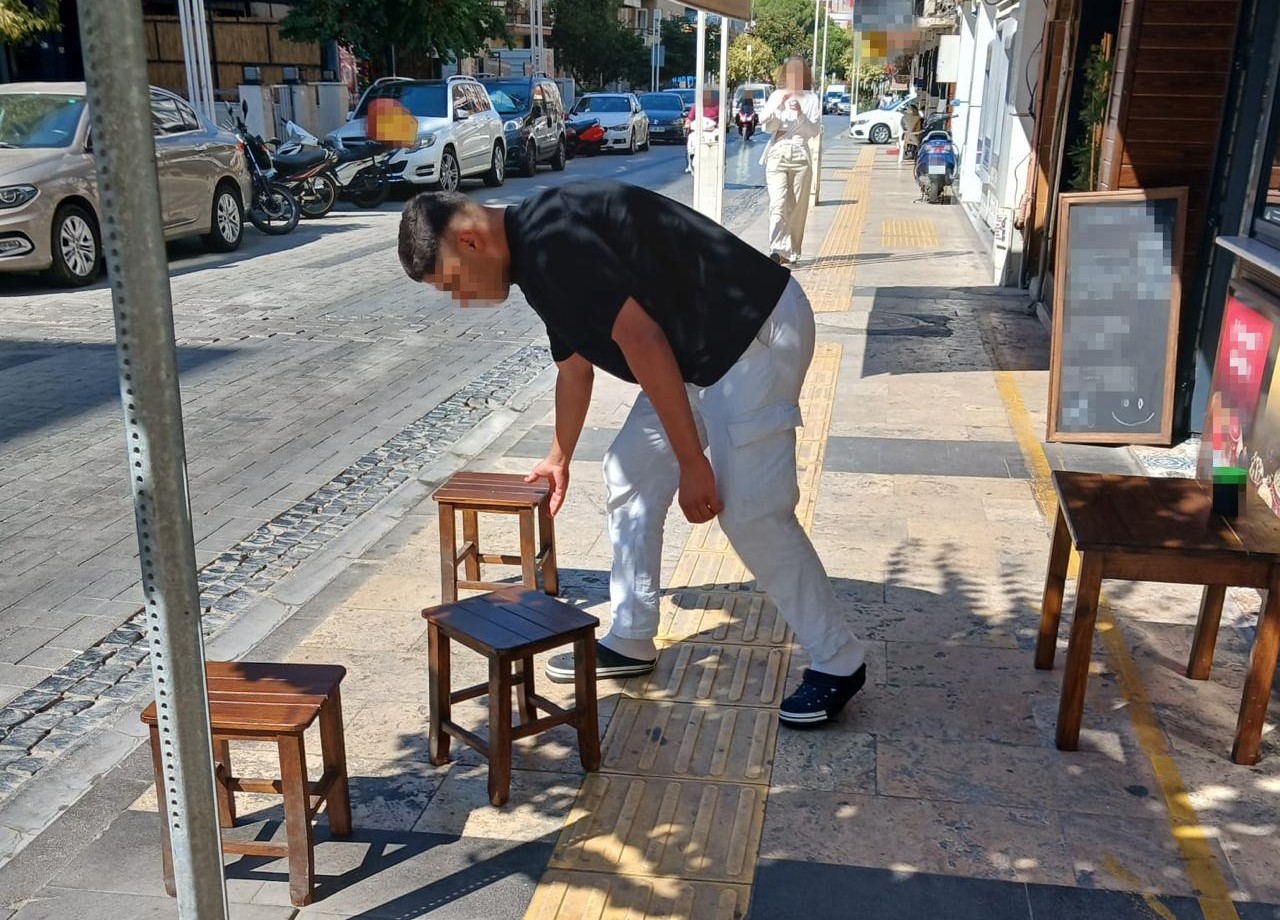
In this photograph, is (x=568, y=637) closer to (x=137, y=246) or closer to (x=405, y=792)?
(x=405, y=792)

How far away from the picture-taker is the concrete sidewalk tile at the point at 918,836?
3.18 meters

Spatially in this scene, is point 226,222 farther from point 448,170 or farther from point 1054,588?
point 1054,588

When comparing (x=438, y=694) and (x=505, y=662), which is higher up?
(x=505, y=662)

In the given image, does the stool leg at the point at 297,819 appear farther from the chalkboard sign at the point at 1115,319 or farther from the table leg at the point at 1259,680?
the chalkboard sign at the point at 1115,319

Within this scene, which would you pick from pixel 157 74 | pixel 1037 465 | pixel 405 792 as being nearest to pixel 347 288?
pixel 1037 465

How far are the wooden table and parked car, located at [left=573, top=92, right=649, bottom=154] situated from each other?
2847cm

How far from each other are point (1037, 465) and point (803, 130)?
6.84 metres

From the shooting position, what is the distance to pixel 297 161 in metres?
17.1

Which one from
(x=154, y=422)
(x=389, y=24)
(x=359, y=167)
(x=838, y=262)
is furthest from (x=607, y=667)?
(x=389, y=24)

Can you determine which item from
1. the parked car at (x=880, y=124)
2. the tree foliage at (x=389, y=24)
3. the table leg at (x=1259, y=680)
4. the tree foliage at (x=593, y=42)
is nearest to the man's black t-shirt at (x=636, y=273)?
the table leg at (x=1259, y=680)

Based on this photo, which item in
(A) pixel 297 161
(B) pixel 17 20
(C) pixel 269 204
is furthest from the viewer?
(A) pixel 297 161

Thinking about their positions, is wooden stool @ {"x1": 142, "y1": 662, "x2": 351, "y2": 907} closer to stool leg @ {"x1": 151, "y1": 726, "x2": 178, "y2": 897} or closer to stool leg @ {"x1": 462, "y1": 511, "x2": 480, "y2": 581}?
stool leg @ {"x1": 151, "y1": 726, "x2": 178, "y2": 897}

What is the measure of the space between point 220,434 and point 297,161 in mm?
10858

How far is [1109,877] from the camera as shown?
3129 millimetres
